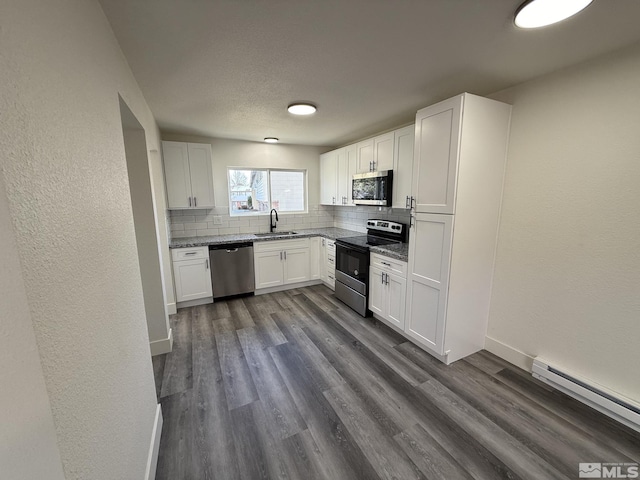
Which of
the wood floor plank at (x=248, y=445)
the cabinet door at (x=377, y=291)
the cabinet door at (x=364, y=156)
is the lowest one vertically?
the wood floor plank at (x=248, y=445)

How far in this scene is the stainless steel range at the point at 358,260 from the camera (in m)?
3.29

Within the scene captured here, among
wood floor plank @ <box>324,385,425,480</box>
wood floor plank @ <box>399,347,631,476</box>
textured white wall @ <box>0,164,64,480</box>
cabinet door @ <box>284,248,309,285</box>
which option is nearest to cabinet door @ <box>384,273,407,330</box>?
wood floor plank @ <box>399,347,631,476</box>

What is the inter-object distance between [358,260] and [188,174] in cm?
256

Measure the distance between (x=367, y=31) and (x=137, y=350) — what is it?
84.7 inches

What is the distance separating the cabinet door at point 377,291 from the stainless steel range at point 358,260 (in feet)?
0.19

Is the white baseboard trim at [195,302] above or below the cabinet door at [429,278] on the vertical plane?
below

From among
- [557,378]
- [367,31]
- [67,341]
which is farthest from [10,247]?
[557,378]

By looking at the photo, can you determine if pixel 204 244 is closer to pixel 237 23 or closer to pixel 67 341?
pixel 237 23

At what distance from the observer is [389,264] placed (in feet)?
9.59

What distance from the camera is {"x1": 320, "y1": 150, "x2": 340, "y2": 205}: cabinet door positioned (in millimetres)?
4297

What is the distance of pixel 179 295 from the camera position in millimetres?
3553

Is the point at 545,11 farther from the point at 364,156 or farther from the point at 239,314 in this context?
the point at 239,314

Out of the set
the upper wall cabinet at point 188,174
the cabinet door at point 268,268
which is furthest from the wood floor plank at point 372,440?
the upper wall cabinet at point 188,174

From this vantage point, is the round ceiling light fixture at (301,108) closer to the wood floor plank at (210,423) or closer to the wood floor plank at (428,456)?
the wood floor plank at (210,423)
